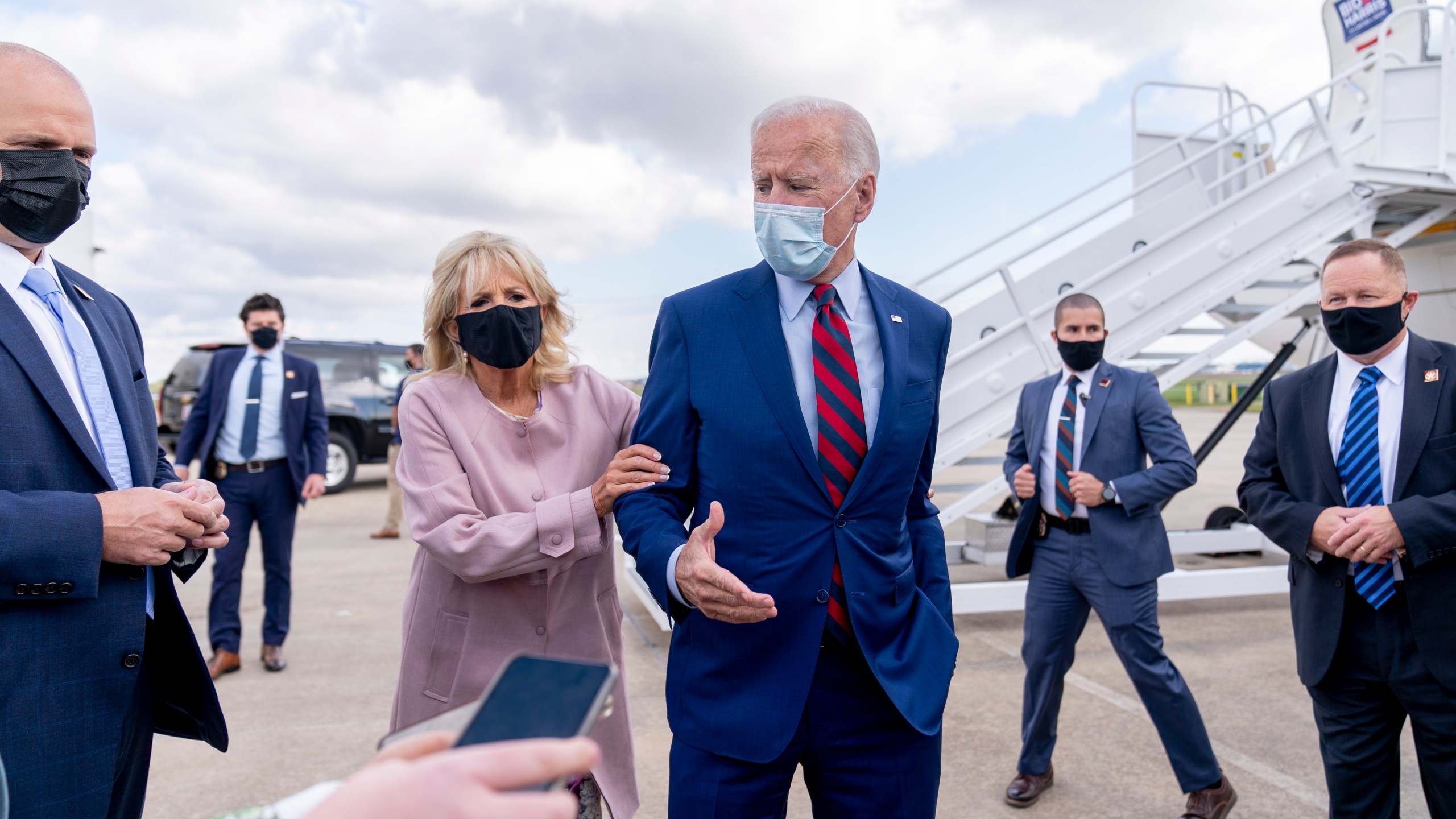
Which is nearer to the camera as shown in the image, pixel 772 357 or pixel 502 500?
pixel 772 357

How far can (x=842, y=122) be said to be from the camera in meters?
1.86

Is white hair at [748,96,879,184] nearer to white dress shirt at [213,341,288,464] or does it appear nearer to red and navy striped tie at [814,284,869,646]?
red and navy striped tie at [814,284,869,646]

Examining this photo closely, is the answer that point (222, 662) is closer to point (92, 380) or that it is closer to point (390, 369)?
point (92, 380)

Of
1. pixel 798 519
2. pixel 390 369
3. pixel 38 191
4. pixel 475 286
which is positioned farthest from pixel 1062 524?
pixel 390 369

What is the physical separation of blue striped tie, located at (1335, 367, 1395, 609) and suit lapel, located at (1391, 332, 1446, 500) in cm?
6

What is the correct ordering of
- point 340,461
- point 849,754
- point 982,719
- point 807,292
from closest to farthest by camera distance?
point 849,754, point 807,292, point 982,719, point 340,461

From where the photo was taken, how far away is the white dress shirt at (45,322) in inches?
65.7

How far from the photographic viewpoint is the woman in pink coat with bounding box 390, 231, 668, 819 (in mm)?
2061

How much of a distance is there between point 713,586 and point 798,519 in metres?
0.29

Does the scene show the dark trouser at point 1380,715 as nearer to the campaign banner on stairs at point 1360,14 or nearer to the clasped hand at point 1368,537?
the clasped hand at point 1368,537

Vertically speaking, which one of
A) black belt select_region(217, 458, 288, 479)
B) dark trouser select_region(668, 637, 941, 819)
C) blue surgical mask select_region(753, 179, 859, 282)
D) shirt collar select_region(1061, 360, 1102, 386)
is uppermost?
blue surgical mask select_region(753, 179, 859, 282)

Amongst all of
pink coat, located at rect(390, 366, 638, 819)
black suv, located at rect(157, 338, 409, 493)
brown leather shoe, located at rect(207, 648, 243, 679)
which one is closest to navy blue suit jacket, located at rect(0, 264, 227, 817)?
pink coat, located at rect(390, 366, 638, 819)

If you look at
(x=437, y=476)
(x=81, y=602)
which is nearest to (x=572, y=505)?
(x=437, y=476)

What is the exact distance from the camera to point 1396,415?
2535 mm
